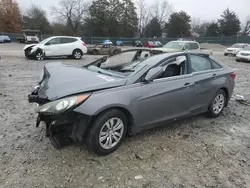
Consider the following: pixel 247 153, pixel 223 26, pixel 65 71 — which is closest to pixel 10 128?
pixel 65 71

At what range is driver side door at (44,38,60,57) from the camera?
14.1 meters

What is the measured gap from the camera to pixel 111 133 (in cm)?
316

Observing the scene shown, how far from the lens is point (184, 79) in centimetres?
393

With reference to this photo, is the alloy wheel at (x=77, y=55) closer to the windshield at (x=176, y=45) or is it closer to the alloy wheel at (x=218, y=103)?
the windshield at (x=176, y=45)

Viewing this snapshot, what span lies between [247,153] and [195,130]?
2.97 ft

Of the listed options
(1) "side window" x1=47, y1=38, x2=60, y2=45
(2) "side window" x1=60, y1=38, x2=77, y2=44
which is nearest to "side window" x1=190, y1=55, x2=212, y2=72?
(1) "side window" x1=47, y1=38, x2=60, y2=45

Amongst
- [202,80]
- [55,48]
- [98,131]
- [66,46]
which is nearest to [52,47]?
[55,48]

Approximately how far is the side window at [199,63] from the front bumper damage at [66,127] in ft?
7.56

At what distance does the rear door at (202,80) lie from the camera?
13.5 ft

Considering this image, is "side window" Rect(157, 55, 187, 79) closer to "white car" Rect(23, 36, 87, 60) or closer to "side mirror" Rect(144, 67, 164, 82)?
"side mirror" Rect(144, 67, 164, 82)

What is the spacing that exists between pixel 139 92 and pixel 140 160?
0.92 meters

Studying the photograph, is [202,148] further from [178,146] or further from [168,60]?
[168,60]

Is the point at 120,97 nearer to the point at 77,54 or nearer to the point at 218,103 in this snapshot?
the point at 218,103

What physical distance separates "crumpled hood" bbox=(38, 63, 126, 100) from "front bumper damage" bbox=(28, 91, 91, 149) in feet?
0.61
